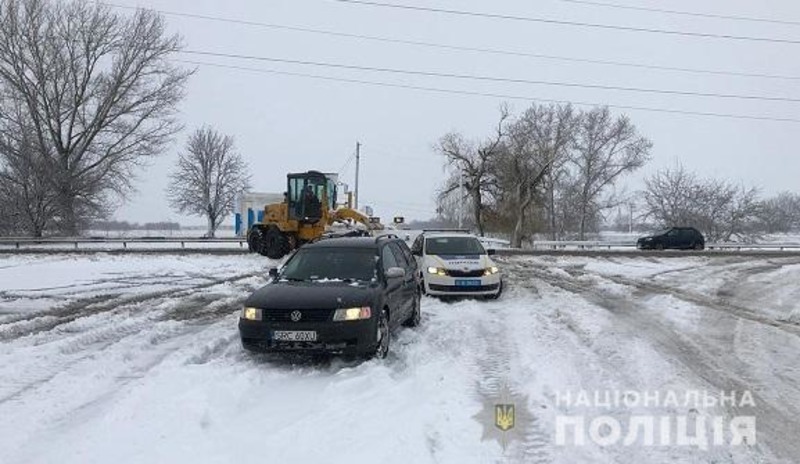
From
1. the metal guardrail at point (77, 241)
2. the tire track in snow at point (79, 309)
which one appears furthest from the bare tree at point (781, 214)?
the tire track in snow at point (79, 309)

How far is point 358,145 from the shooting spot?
62906mm

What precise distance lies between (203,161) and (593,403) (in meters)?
66.2

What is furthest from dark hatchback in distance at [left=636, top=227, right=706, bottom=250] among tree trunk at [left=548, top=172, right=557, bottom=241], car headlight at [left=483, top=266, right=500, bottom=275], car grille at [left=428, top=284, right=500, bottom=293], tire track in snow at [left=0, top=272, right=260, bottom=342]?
tire track in snow at [left=0, top=272, right=260, bottom=342]

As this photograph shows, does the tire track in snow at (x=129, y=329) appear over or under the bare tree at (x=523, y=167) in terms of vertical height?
under

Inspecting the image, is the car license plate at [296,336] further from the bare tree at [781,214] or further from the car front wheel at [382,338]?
the bare tree at [781,214]

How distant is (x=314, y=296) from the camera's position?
7.81 meters

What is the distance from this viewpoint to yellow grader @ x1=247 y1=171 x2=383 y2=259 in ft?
79.5

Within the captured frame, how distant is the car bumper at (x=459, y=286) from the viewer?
1352 centimetres

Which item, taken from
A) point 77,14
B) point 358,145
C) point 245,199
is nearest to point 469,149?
point 358,145

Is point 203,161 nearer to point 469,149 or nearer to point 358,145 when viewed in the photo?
point 358,145

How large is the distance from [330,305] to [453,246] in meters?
7.85

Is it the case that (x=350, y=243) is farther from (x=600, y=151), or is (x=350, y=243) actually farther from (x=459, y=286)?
(x=600, y=151)

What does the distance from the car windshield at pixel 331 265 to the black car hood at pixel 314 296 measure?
0.42 meters

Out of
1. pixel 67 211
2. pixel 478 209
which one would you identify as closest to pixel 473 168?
pixel 478 209
